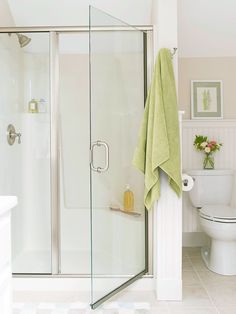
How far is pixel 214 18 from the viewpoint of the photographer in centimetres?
299

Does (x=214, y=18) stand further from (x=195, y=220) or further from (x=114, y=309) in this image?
(x=114, y=309)

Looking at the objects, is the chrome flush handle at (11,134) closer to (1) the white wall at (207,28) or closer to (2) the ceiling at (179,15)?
(2) the ceiling at (179,15)

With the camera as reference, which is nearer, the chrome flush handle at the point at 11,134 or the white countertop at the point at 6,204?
the white countertop at the point at 6,204

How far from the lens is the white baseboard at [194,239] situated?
329 centimetres

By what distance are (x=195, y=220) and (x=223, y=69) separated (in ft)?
4.96

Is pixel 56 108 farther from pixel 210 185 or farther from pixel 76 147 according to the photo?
pixel 210 185

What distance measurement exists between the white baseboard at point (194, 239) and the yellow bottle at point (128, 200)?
1188mm

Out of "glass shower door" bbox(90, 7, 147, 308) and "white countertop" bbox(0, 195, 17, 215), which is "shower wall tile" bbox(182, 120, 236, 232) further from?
"white countertop" bbox(0, 195, 17, 215)

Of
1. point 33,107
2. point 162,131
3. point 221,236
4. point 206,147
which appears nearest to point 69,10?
point 33,107

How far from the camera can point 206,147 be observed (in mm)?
3135

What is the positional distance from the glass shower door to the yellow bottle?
0.07 ft

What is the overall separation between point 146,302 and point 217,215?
34.2 inches

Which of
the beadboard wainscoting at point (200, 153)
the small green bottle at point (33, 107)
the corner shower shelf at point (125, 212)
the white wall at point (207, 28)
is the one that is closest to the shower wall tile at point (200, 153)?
the beadboard wainscoting at point (200, 153)

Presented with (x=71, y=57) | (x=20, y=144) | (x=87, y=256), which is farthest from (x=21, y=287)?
(x=71, y=57)
